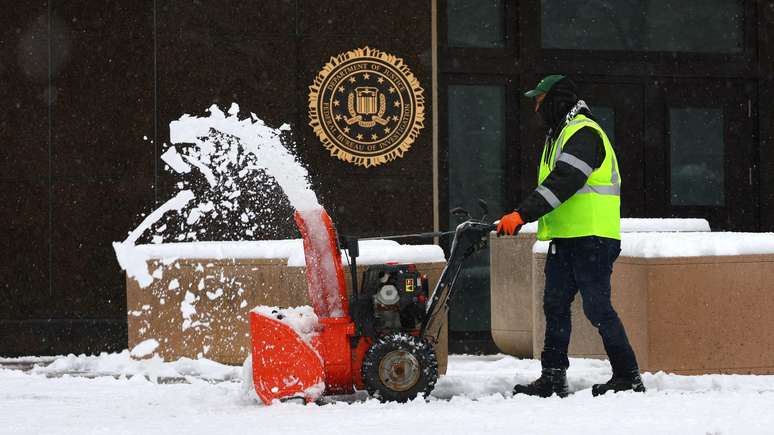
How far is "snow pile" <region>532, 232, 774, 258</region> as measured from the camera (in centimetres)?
749

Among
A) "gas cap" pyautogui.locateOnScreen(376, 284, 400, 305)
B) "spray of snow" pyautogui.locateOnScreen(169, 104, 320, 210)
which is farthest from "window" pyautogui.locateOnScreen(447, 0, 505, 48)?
"gas cap" pyautogui.locateOnScreen(376, 284, 400, 305)

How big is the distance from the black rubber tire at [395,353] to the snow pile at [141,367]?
5.79 feet

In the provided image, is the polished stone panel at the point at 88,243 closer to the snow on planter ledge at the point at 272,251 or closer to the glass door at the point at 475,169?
the snow on planter ledge at the point at 272,251

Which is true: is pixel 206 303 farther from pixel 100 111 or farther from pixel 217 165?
pixel 100 111

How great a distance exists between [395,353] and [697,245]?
249 cm

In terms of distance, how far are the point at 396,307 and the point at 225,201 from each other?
4278mm

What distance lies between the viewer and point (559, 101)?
681 cm

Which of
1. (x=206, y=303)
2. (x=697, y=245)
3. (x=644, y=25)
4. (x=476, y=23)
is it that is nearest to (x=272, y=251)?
(x=206, y=303)

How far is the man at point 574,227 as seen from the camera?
645cm

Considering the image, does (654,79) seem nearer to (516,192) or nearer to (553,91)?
(516,192)

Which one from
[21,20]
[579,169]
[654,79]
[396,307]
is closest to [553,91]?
[579,169]

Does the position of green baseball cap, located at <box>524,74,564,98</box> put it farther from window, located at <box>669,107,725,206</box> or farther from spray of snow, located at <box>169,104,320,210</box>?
window, located at <box>669,107,725,206</box>

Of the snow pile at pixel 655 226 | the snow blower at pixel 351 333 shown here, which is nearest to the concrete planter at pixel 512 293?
the snow pile at pixel 655 226

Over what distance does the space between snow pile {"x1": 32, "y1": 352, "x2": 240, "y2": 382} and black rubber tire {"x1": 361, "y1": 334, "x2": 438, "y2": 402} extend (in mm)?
1766
